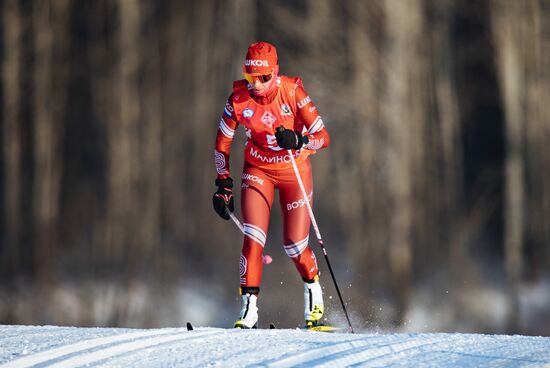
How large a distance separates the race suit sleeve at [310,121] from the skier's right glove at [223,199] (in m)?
0.60

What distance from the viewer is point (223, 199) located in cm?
648

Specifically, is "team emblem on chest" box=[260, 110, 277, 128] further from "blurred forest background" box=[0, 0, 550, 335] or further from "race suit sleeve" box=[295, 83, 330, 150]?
"blurred forest background" box=[0, 0, 550, 335]

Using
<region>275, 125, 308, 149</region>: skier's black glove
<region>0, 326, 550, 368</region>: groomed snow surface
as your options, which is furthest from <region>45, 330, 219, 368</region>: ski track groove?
<region>275, 125, 308, 149</region>: skier's black glove

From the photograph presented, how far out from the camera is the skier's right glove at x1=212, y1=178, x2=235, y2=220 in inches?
254

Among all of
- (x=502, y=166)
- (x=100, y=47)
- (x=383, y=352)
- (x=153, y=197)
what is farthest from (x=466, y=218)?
(x=383, y=352)

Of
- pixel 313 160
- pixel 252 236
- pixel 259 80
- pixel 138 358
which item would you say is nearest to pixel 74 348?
pixel 138 358

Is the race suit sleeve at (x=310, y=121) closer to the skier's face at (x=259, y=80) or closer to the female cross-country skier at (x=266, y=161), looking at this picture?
the female cross-country skier at (x=266, y=161)

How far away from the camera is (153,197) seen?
36.6 feet

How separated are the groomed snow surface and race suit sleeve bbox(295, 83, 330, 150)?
126 cm

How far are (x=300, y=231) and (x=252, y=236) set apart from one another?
0.32 meters

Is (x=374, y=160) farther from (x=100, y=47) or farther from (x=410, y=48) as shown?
(x=100, y=47)

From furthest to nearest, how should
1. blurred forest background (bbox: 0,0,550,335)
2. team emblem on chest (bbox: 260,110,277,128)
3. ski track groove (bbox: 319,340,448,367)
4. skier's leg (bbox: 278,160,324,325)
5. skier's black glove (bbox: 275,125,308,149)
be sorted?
blurred forest background (bbox: 0,0,550,335), skier's leg (bbox: 278,160,324,325), team emblem on chest (bbox: 260,110,277,128), skier's black glove (bbox: 275,125,308,149), ski track groove (bbox: 319,340,448,367)

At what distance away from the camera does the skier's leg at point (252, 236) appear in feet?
20.8

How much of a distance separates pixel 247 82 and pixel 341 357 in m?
2.29
